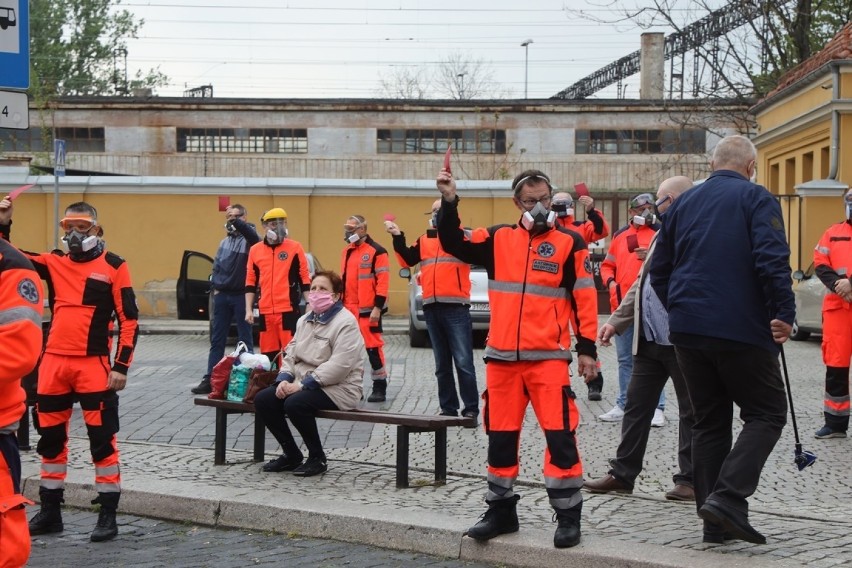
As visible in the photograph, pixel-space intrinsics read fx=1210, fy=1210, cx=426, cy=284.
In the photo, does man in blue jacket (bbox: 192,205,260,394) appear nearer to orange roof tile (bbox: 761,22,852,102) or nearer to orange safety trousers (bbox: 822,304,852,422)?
orange safety trousers (bbox: 822,304,852,422)

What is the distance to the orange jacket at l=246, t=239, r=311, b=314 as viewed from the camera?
1224 cm

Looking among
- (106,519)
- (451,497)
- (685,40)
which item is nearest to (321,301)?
(451,497)

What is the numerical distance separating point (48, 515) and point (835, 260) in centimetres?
661

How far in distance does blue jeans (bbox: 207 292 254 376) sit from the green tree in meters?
51.1

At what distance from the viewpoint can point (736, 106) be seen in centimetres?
3909

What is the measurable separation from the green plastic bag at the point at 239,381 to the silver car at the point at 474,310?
31.5 ft

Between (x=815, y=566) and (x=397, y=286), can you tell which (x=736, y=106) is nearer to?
(x=397, y=286)

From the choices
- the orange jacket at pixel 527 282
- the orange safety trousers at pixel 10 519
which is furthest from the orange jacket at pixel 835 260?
the orange safety trousers at pixel 10 519

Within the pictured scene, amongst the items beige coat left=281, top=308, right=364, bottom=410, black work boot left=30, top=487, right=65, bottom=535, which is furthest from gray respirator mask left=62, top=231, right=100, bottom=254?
beige coat left=281, top=308, right=364, bottom=410

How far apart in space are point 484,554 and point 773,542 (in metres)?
1.48

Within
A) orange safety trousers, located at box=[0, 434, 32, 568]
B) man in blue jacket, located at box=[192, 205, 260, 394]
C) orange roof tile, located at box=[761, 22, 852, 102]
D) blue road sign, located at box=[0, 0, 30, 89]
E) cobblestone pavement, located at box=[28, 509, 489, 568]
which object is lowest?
cobblestone pavement, located at box=[28, 509, 489, 568]

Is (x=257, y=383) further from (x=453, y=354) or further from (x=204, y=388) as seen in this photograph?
(x=204, y=388)

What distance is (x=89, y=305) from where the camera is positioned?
7137mm

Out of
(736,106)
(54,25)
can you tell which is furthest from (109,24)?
(736,106)
